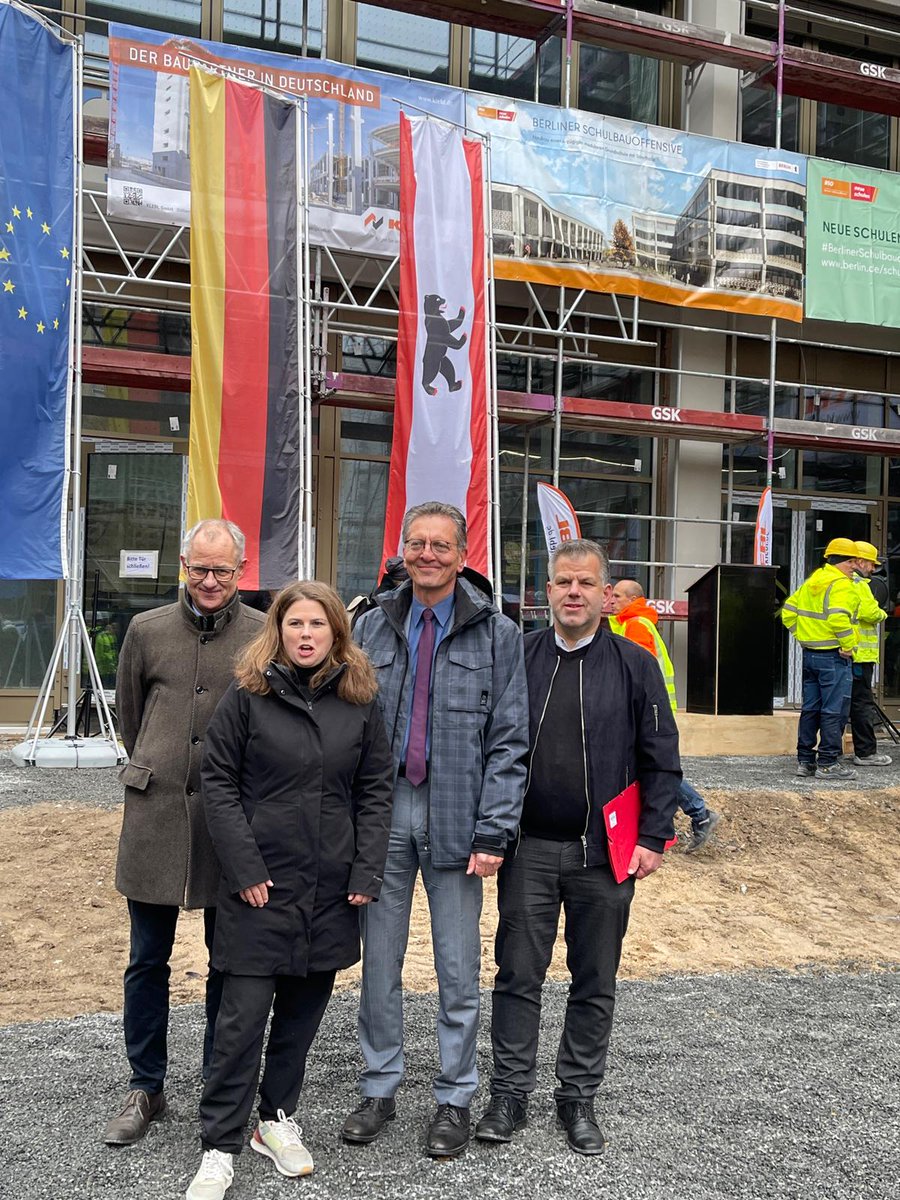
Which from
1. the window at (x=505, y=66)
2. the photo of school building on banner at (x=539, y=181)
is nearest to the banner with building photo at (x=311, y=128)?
the photo of school building on banner at (x=539, y=181)

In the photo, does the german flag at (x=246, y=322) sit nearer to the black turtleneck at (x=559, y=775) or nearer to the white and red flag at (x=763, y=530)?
the white and red flag at (x=763, y=530)

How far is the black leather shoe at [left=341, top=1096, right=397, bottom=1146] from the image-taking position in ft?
11.2

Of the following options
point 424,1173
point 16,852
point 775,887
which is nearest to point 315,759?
point 424,1173

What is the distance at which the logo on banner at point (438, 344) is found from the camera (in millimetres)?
10719

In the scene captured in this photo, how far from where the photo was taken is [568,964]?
11.6 ft

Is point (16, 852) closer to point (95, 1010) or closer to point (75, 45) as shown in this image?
point (95, 1010)

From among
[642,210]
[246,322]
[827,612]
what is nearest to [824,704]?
[827,612]

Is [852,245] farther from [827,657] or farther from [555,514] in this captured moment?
[827,657]

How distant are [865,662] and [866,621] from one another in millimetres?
601

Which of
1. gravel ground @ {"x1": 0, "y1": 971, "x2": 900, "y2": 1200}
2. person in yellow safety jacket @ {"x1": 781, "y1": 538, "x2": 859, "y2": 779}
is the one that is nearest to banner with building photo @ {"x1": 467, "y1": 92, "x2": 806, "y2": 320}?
person in yellow safety jacket @ {"x1": 781, "y1": 538, "x2": 859, "y2": 779}

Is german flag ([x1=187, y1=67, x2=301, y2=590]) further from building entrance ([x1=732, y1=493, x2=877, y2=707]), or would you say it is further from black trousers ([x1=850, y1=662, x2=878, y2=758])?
building entrance ([x1=732, y1=493, x2=877, y2=707])

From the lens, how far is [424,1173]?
10.7 feet

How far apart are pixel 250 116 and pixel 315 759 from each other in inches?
332

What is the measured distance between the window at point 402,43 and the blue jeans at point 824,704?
799 cm
